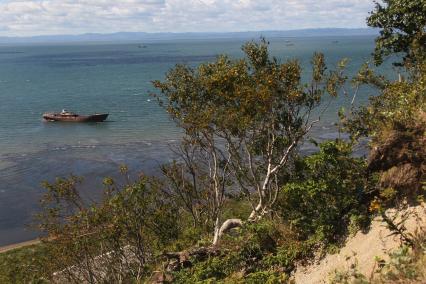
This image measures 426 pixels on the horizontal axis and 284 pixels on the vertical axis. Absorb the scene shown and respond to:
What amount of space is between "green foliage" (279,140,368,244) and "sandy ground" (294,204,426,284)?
1.92 feet

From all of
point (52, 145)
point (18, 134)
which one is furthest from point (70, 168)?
point (18, 134)

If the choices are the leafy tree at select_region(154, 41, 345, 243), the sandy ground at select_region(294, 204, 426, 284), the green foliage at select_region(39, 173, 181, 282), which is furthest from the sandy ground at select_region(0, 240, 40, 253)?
the sandy ground at select_region(294, 204, 426, 284)

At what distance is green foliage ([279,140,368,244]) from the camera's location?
12680 mm

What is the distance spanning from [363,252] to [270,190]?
681cm

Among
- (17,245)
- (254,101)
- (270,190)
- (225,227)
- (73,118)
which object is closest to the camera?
(254,101)

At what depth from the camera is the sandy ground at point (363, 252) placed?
10.6 metres

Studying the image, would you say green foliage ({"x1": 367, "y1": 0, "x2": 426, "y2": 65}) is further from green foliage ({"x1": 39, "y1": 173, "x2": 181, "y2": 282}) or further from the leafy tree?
green foliage ({"x1": 39, "y1": 173, "x2": 181, "y2": 282})

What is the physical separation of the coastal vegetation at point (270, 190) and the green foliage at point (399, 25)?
7cm

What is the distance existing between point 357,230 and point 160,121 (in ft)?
201

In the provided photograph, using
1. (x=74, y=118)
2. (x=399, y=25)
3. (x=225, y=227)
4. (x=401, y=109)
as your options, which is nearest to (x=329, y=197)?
(x=401, y=109)

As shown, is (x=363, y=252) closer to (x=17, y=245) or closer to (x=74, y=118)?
(x=17, y=245)

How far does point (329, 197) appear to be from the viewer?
13.0m

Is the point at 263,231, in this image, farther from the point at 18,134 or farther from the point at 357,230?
the point at 18,134

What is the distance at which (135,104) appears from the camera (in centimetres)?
8919
